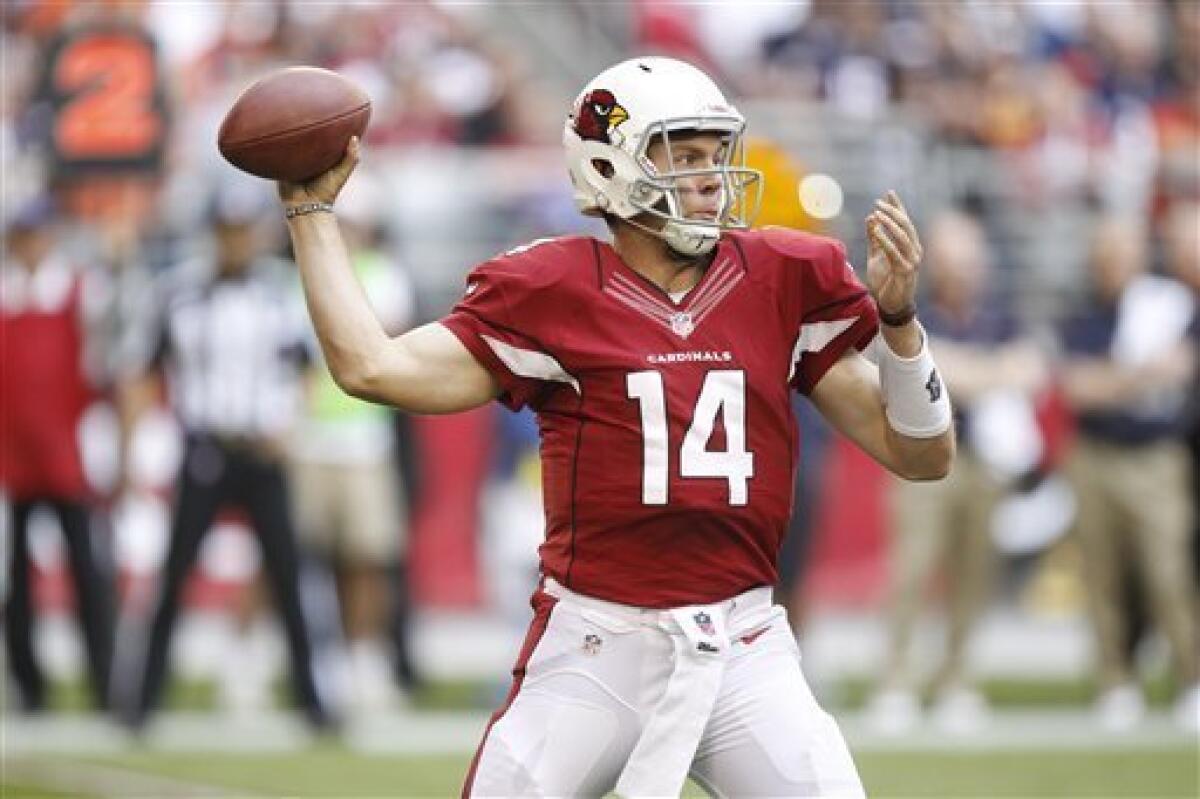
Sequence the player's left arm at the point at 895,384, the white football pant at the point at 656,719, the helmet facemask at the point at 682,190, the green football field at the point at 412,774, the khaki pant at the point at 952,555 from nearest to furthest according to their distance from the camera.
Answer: the white football pant at the point at 656,719 < the player's left arm at the point at 895,384 < the helmet facemask at the point at 682,190 < the green football field at the point at 412,774 < the khaki pant at the point at 952,555

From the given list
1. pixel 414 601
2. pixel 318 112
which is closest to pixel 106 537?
pixel 414 601

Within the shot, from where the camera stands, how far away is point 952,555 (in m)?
10.9

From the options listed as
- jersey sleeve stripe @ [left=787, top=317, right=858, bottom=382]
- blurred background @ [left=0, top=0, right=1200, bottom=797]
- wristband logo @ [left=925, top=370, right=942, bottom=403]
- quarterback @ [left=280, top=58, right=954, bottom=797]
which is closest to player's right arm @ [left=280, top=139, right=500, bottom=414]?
quarterback @ [left=280, top=58, right=954, bottom=797]

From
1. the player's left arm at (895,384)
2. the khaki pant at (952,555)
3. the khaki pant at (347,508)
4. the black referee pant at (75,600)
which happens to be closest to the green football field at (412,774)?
the khaki pant at (952,555)

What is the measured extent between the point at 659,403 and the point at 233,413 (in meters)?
5.43

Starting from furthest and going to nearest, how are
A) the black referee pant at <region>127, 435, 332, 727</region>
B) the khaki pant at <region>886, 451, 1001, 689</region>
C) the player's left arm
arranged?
the khaki pant at <region>886, 451, 1001, 689</region>
the black referee pant at <region>127, 435, 332, 727</region>
the player's left arm

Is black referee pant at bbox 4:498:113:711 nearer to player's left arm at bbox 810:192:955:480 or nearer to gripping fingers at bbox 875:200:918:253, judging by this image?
player's left arm at bbox 810:192:955:480

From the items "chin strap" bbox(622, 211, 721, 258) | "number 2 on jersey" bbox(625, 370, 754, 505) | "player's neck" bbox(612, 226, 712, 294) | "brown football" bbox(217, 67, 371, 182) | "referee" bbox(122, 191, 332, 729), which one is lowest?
"referee" bbox(122, 191, 332, 729)

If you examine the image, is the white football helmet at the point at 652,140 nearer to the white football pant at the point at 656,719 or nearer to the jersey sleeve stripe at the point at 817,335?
the jersey sleeve stripe at the point at 817,335

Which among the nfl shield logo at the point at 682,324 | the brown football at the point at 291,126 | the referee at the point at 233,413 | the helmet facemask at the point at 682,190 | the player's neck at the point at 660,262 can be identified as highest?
the brown football at the point at 291,126

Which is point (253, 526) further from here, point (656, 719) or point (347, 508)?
point (656, 719)

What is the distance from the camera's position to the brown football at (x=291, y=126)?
4.89 meters

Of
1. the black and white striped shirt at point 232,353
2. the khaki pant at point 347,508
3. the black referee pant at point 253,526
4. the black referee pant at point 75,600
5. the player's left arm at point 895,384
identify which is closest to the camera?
the player's left arm at point 895,384

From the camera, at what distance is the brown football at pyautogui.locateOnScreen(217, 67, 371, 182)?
4.89 m
